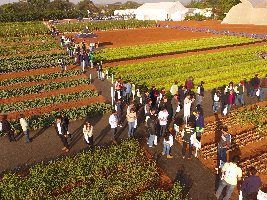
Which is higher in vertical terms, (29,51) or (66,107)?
(29,51)

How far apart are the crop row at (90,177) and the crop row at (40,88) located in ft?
39.3

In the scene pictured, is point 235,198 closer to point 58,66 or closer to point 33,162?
point 33,162

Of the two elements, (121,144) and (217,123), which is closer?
(121,144)

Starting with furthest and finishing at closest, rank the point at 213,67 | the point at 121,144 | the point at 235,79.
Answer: the point at 213,67
the point at 235,79
the point at 121,144

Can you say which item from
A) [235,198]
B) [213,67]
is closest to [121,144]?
[235,198]

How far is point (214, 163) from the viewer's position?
13703 millimetres

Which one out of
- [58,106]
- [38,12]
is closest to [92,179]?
[58,106]

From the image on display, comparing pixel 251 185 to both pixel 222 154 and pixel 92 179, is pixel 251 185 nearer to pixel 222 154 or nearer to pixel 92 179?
pixel 222 154

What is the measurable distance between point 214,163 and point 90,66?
19904mm

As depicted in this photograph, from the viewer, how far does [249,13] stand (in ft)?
273

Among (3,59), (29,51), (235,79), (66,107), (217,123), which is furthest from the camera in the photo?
(29,51)

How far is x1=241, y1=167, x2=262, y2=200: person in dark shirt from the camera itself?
10047 millimetres

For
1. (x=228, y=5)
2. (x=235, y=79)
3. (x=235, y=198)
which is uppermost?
(x=228, y=5)

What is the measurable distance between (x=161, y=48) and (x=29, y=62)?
60.5 ft
